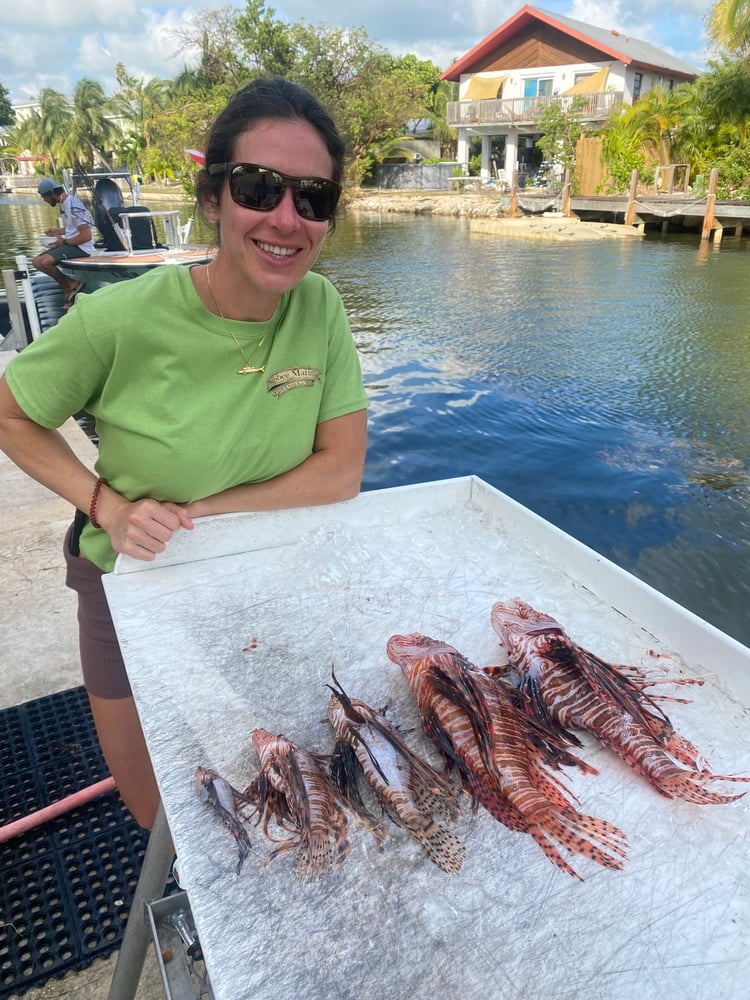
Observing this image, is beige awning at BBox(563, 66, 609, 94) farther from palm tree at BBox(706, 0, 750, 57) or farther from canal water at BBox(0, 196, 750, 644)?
canal water at BBox(0, 196, 750, 644)

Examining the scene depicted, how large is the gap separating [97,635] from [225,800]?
1023 mm

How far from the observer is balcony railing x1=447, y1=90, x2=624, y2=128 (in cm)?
3616

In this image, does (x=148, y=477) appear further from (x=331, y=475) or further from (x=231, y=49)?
(x=231, y=49)

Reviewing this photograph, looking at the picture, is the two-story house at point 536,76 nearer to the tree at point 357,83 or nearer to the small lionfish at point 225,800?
the tree at point 357,83

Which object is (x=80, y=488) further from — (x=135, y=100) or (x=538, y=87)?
(x=135, y=100)

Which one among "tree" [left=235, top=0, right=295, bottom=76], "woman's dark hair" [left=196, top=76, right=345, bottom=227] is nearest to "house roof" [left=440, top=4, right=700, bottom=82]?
"tree" [left=235, top=0, right=295, bottom=76]

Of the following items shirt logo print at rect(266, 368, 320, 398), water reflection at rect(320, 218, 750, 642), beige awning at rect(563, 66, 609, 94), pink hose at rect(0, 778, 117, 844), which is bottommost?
water reflection at rect(320, 218, 750, 642)

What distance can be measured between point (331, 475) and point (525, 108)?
45.4 metres

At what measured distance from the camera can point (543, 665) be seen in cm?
146

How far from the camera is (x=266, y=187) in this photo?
1700 mm

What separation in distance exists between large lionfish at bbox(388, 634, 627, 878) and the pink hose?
1.45m

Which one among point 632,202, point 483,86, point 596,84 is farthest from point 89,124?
point 632,202

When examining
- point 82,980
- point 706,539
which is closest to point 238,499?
point 82,980

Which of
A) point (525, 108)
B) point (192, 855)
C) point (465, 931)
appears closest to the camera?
point (465, 931)
